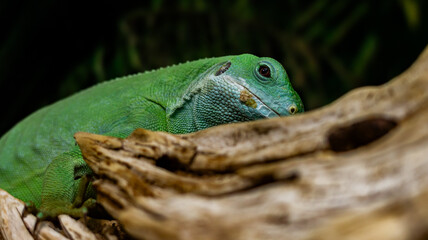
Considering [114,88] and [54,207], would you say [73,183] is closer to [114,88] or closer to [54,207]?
[54,207]

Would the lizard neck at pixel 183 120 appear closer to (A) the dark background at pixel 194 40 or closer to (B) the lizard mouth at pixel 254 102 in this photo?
(B) the lizard mouth at pixel 254 102

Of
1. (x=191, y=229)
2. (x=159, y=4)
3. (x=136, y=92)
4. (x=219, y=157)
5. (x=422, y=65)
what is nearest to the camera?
(x=191, y=229)

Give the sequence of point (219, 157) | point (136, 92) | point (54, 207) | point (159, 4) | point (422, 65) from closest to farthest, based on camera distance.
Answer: point (422, 65) < point (219, 157) < point (54, 207) < point (136, 92) < point (159, 4)

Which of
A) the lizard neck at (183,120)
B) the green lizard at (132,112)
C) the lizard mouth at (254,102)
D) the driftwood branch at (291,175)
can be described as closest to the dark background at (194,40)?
the green lizard at (132,112)

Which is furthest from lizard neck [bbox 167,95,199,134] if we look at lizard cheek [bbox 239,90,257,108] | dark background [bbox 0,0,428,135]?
dark background [bbox 0,0,428,135]

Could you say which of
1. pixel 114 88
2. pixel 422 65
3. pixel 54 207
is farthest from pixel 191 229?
pixel 114 88

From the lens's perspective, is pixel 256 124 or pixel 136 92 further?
pixel 136 92

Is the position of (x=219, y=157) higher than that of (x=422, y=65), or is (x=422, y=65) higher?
(x=422, y=65)

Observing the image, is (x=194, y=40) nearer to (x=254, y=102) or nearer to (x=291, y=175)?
(x=254, y=102)

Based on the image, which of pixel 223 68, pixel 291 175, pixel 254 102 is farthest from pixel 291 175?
pixel 223 68
